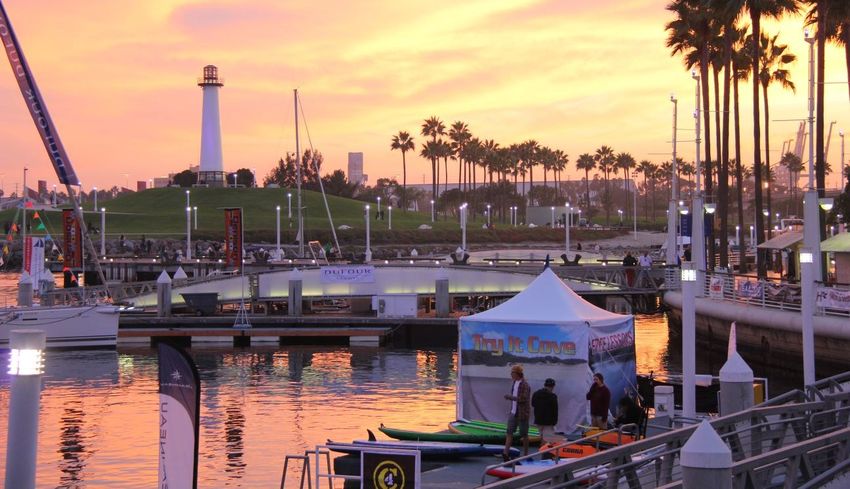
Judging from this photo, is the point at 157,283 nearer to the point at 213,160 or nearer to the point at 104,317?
the point at 104,317

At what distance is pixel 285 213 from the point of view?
174 meters

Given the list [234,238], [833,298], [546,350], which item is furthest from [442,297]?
[546,350]

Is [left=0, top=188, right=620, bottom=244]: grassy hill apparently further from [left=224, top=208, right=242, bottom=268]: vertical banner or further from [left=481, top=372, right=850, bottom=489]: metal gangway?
[left=481, top=372, right=850, bottom=489]: metal gangway

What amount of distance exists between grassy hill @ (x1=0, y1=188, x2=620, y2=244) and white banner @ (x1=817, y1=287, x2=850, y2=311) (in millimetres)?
110206

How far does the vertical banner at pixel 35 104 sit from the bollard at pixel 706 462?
4359cm

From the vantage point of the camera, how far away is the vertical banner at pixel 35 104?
49.5 meters

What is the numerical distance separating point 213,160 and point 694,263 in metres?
157

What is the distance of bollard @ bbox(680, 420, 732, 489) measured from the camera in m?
9.89

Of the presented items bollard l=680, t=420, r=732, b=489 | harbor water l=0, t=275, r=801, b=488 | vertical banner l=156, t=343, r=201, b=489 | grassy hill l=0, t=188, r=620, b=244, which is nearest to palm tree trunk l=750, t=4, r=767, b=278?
harbor water l=0, t=275, r=801, b=488

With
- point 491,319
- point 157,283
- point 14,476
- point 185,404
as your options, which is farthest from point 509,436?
point 157,283

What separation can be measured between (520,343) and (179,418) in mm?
14359

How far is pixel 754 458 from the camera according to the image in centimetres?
1210

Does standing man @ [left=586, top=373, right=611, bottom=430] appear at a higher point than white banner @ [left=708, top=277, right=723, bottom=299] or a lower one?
lower

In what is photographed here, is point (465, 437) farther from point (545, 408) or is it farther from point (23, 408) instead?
point (23, 408)
